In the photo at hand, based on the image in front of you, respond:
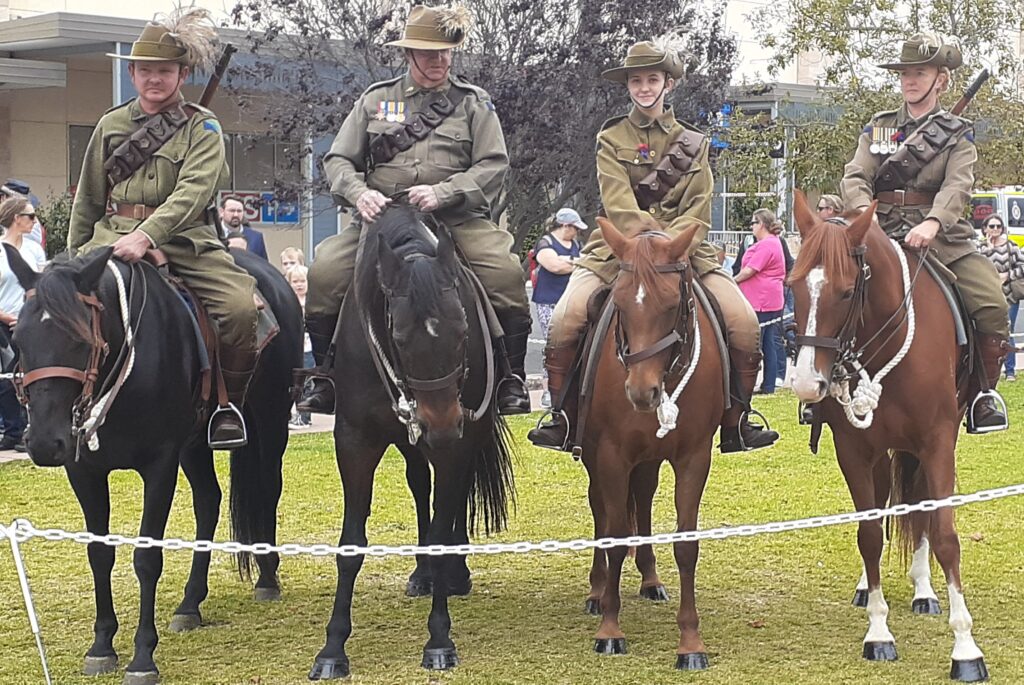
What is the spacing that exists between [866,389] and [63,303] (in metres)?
3.58

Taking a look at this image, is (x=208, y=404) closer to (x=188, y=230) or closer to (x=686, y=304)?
(x=188, y=230)

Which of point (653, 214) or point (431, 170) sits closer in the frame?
point (431, 170)

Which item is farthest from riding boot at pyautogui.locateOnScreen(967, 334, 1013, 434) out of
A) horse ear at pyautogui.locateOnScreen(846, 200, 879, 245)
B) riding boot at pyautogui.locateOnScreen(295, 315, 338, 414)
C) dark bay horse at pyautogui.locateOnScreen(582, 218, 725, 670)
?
riding boot at pyautogui.locateOnScreen(295, 315, 338, 414)

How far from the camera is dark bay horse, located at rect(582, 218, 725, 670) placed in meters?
6.34

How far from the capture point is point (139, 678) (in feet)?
21.2

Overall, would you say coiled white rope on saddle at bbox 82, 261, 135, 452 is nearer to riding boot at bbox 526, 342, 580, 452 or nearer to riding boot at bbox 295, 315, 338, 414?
riding boot at bbox 295, 315, 338, 414

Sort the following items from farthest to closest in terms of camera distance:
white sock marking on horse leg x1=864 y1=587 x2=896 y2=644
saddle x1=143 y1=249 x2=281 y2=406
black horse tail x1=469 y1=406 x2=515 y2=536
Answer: black horse tail x1=469 y1=406 x2=515 y2=536
saddle x1=143 y1=249 x2=281 y2=406
white sock marking on horse leg x1=864 y1=587 x2=896 y2=644

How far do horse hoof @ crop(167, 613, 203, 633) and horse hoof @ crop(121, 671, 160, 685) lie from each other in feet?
3.43

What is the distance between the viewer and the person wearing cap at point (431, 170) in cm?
712

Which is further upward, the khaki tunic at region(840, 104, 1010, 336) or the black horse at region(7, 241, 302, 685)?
the khaki tunic at region(840, 104, 1010, 336)

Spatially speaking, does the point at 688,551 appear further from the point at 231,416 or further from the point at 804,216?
the point at 231,416

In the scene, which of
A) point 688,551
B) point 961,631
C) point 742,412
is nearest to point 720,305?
point 742,412

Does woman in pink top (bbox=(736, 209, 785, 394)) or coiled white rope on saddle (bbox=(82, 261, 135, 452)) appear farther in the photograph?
woman in pink top (bbox=(736, 209, 785, 394))

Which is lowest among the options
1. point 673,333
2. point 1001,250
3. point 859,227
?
point 1001,250
